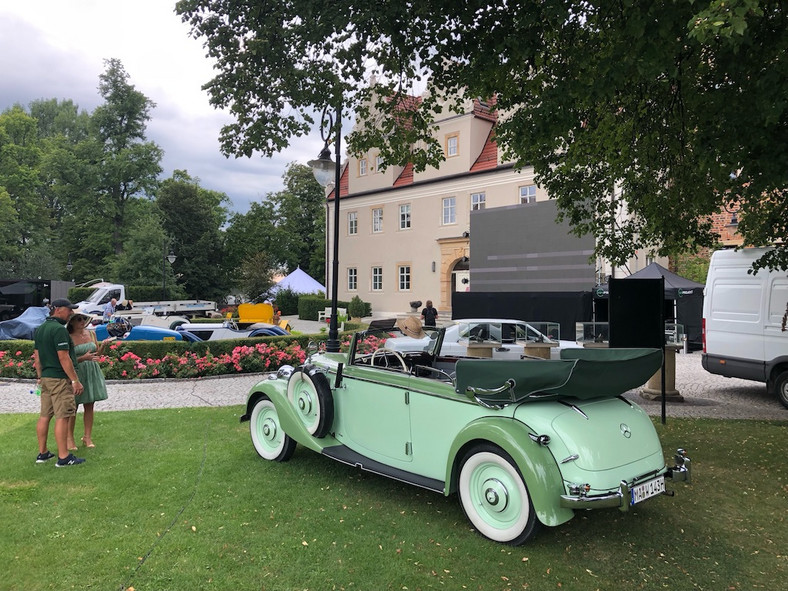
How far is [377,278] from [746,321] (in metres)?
25.5

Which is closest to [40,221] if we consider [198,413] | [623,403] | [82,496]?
[198,413]

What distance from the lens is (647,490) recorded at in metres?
3.71

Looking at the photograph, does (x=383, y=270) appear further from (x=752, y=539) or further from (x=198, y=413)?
(x=752, y=539)

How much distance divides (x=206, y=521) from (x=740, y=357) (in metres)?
9.56

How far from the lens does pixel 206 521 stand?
4.27 m

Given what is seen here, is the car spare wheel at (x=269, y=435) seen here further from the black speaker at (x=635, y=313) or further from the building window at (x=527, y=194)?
the building window at (x=527, y=194)

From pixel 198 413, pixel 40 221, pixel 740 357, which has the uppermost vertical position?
pixel 40 221

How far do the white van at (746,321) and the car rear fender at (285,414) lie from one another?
769cm

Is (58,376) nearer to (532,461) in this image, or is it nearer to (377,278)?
(532,461)

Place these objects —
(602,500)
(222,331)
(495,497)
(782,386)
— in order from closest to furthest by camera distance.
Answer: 1. (602,500)
2. (495,497)
3. (782,386)
4. (222,331)

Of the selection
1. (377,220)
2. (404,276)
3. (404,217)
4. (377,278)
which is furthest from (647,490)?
(377,220)

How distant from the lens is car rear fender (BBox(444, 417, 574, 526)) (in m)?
3.51

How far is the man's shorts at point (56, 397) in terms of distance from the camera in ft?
18.0

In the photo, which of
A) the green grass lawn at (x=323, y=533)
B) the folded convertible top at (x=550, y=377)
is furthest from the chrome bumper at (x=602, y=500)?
the folded convertible top at (x=550, y=377)
